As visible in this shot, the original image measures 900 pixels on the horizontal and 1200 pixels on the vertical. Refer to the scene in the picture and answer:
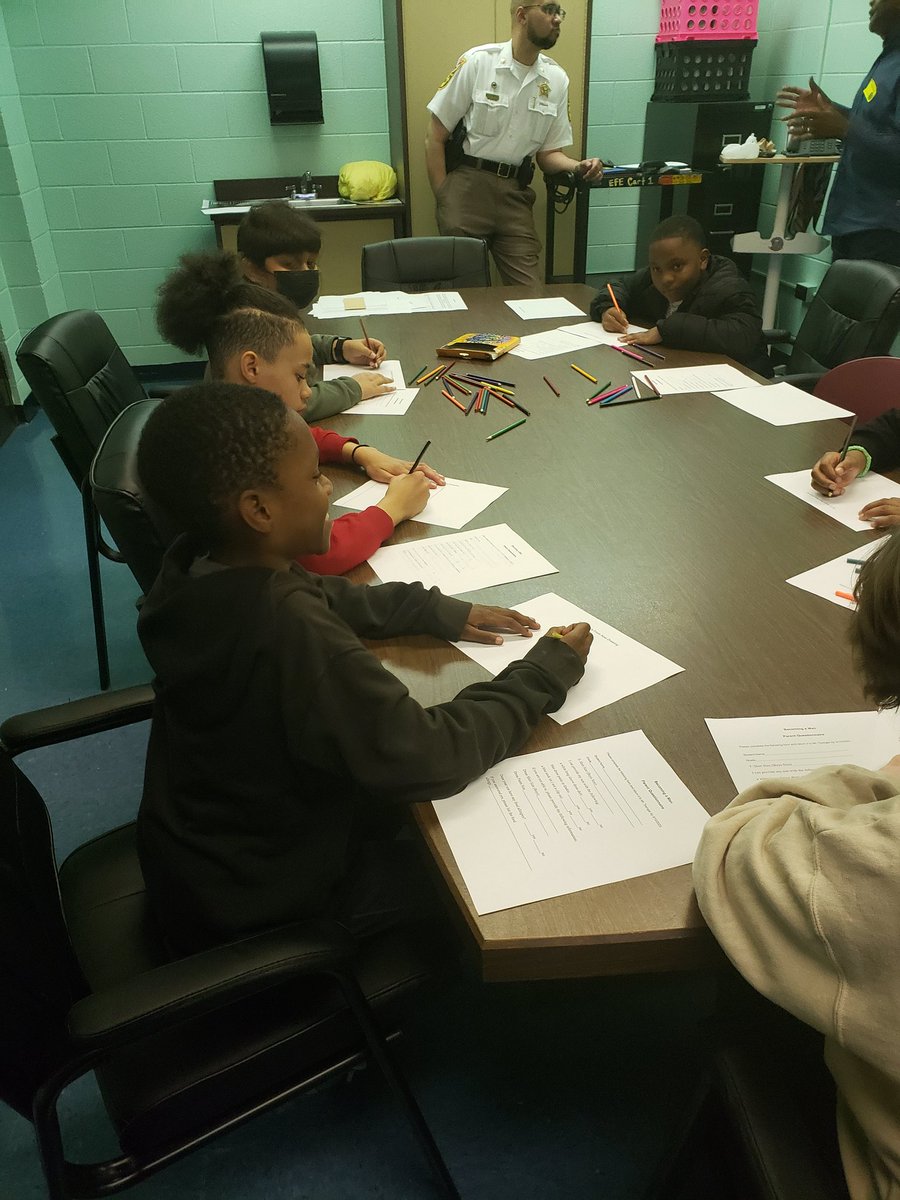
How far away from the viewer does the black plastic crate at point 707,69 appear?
411cm

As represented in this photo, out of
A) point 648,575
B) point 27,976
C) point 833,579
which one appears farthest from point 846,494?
point 27,976

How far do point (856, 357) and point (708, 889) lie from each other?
6.69ft

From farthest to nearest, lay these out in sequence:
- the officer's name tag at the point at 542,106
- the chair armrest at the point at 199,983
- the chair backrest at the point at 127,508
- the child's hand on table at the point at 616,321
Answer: the officer's name tag at the point at 542,106, the child's hand on table at the point at 616,321, the chair backrest at the point at 127,508, the chair armrest at the point at 199,983

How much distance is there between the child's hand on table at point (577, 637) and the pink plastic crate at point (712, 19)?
4.20 meters

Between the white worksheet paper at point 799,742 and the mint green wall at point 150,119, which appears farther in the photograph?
the mint green wall at point 150,119

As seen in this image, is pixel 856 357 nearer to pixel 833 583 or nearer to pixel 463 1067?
pixel 833 583

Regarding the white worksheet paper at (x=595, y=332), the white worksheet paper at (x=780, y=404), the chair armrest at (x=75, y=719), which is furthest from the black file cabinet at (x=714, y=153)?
the chair armrest at (x=75, y=719)

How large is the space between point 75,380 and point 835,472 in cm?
158

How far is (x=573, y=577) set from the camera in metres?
1.26

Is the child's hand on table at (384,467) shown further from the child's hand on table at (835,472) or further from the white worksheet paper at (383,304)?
the white worksheet paper at (383,304)

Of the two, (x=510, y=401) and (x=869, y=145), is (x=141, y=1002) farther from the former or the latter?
(x=869, y=145)

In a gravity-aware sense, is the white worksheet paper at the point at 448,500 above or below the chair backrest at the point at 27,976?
above

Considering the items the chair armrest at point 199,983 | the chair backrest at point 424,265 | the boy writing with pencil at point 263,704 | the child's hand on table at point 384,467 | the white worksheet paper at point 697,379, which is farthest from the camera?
the chair backrest at point 424,265

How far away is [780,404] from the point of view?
1.91 meters
